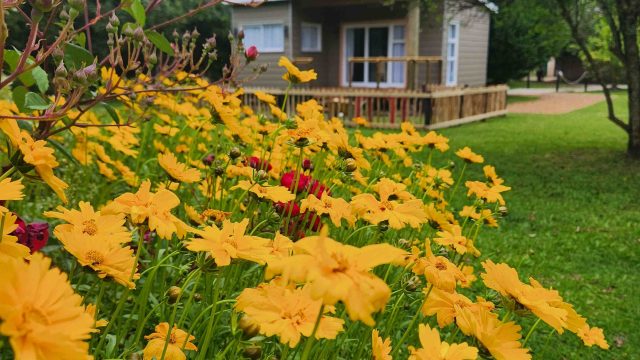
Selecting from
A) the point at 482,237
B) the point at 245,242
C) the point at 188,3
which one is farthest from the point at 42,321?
the point at 188,3

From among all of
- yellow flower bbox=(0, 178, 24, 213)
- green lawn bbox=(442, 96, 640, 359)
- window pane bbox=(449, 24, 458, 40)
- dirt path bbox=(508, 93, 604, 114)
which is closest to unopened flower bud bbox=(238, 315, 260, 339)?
yellow flower bbox=(0, 178, 24, 213)

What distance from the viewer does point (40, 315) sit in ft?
1.57

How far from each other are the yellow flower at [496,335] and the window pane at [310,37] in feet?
46.6

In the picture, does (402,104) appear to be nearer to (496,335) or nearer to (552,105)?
(552,105)

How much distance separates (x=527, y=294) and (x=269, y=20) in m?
14.7

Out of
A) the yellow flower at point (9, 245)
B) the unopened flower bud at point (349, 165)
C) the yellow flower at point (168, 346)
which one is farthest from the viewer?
the unopened flower bud at point (349, 165)

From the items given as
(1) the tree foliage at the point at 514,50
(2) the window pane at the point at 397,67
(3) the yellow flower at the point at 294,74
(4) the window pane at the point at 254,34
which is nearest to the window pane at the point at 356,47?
(2) the window pane at the point at 397,67

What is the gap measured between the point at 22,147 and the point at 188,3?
1876 cm

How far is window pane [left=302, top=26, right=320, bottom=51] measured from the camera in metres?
14.7

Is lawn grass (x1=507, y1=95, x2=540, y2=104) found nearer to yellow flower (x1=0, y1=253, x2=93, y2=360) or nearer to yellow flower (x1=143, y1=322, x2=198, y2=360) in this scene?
yellow flower (x1=143, y1=322, x2=198, y2=360)

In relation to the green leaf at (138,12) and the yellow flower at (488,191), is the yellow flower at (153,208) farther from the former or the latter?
the yellow flower at (488,191)

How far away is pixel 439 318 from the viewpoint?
3.10 ft

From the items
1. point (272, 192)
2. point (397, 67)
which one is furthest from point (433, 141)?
point (397, 67)

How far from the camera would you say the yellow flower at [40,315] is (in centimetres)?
45
